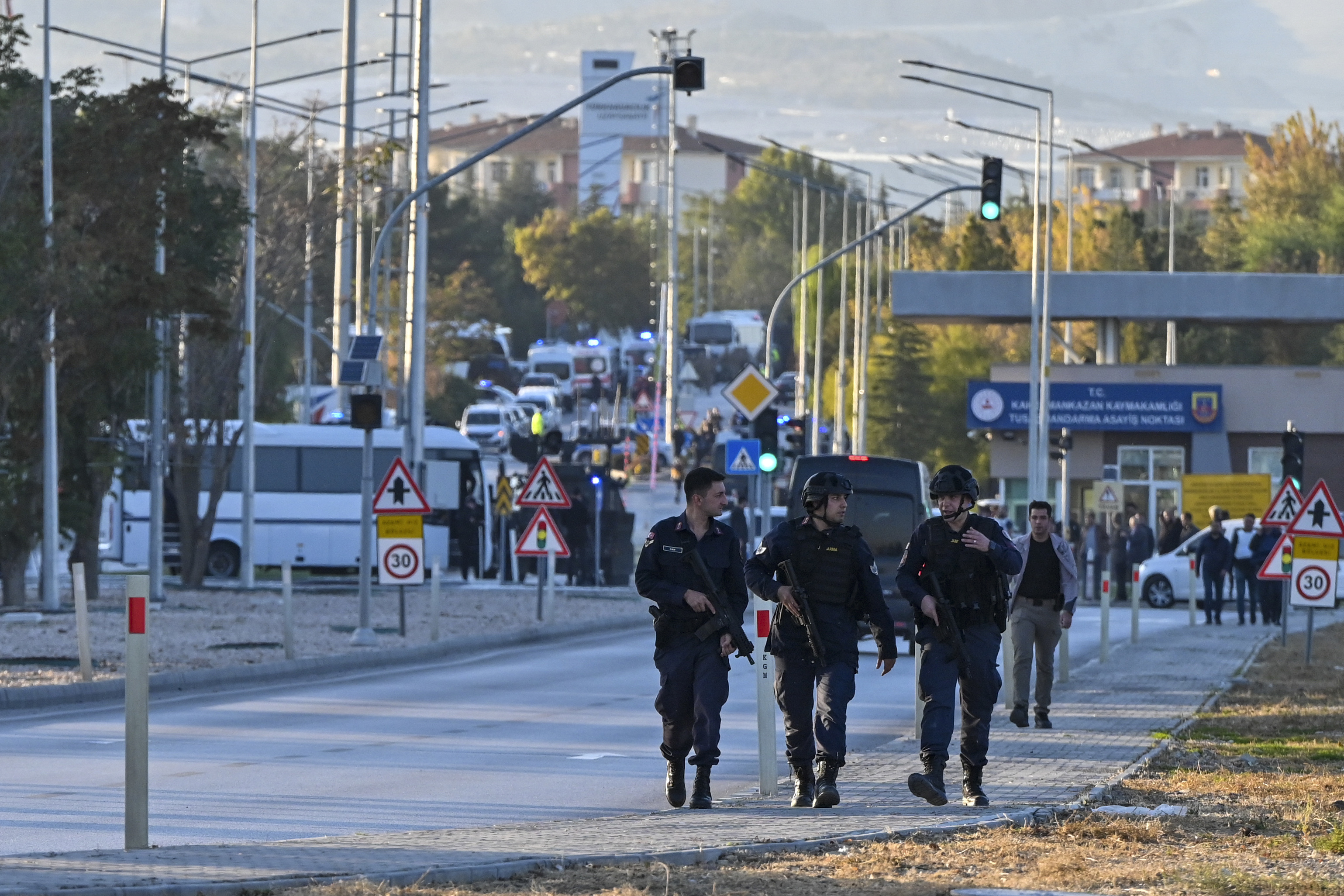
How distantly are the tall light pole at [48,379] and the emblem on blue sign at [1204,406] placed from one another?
1302 inches

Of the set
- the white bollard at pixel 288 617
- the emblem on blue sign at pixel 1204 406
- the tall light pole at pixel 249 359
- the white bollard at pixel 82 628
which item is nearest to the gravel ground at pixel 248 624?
the white bollard at pixel 82 628

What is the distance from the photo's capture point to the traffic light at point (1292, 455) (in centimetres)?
3262

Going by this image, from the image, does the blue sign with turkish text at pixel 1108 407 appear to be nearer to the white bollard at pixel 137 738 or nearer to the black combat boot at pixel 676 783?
the black combat boot at pixel 676 783

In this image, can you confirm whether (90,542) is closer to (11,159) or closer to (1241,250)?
(11,159)

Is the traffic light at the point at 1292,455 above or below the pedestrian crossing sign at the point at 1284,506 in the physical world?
above

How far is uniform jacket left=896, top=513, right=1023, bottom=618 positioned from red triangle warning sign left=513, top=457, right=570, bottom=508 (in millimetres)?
17793

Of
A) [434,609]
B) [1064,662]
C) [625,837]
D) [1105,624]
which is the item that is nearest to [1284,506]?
[1105,624]

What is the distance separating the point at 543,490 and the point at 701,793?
18.4 metres

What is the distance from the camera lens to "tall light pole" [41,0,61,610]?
27578mm

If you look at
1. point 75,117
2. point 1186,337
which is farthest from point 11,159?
point 1186,337

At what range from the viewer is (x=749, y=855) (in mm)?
9000

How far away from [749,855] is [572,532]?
3197 centimetres

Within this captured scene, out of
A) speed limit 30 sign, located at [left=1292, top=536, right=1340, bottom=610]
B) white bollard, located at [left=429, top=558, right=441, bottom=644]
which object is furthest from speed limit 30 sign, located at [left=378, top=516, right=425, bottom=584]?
speed limit 30 sign, located at [left=1292, top=536, right=1340, bottom=610]

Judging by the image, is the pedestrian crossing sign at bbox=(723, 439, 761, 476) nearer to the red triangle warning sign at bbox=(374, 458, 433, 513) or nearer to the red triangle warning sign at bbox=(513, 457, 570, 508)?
the red triangle warning sign at bbox=(513, 457, 570, 508)
